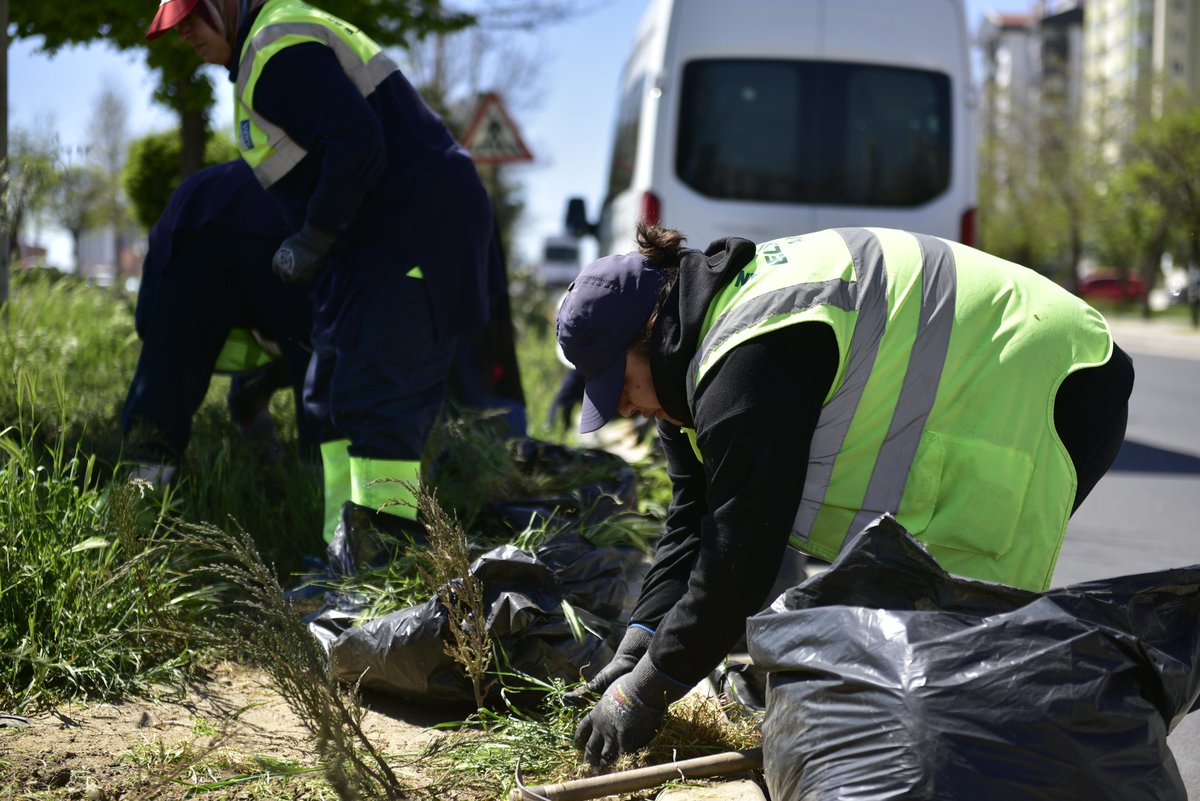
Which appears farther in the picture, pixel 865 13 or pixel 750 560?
pixel 865 13

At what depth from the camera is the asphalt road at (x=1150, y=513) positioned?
521 centimetres

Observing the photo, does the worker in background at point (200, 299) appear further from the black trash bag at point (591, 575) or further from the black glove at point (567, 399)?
the black glove at point (567, 399)

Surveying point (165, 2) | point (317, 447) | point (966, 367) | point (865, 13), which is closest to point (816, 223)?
point (865, 13)

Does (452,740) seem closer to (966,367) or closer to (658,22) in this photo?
(966,367)

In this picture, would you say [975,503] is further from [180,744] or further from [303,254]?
[303,254]

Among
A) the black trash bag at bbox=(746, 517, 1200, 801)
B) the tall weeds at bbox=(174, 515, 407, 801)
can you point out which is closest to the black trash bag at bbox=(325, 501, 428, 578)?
the tall weeds at bbox=(174, 515, 407, 801)

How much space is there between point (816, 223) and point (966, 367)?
15.5 ft

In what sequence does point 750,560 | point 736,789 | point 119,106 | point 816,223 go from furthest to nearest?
point 119,106, point 816,223, point 736,789, point 750,560

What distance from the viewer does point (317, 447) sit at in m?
4.58

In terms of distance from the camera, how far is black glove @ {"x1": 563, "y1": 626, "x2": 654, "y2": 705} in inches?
109

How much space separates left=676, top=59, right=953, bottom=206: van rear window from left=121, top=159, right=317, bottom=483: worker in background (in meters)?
3.14

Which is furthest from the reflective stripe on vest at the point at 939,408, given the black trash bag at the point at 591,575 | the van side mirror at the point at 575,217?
the van side mirror at the point at 575,217

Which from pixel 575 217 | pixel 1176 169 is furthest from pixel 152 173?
pixel 1176 169

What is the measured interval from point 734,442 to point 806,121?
5.14m
